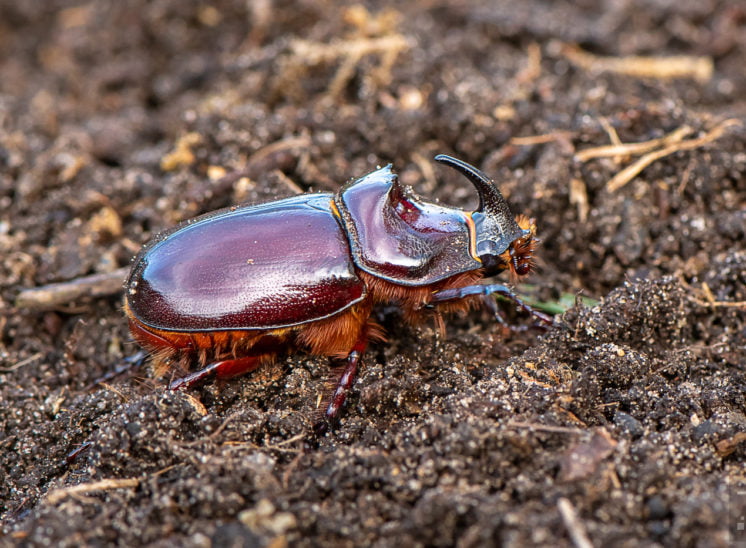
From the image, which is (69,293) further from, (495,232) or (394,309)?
(495,232)

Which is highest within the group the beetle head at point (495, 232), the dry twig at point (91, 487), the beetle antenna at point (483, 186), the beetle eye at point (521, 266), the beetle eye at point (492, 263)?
the beetle antenna at point (483, 186)

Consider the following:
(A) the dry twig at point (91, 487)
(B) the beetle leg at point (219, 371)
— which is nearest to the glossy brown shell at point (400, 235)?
(B) the beetle leg at point (219, 371)

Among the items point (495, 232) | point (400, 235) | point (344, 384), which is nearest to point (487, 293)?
point (495, 232)

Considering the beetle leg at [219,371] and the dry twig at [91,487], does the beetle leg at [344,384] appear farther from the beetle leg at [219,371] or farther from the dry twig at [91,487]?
the dry twig at [91,487]

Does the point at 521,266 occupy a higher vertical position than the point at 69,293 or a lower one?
higher

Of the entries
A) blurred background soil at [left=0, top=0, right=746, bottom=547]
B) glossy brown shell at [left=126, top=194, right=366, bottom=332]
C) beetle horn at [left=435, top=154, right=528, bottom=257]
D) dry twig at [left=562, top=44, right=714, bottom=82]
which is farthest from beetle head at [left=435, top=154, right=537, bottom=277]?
dry twig at [left=562, top=44, right=714, bottom=82]

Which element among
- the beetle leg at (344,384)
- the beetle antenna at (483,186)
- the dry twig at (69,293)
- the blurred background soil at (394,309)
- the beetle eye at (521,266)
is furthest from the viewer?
the dry twig at (69,293)
